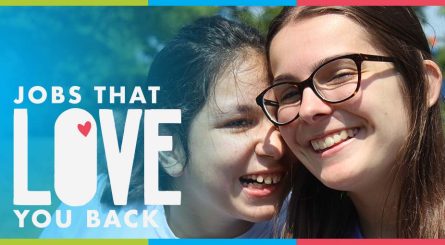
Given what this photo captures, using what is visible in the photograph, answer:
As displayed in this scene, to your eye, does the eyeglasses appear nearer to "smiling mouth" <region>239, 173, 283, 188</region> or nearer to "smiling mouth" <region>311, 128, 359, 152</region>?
"smiling mouth" <region>311, 128, 359, 152</region>

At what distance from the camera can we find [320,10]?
146 cm

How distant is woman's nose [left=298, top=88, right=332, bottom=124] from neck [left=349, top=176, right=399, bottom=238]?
0.99ft

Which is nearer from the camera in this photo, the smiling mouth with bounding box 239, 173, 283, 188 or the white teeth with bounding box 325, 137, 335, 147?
the white teeth with bounding box 325, 137, 335, 147

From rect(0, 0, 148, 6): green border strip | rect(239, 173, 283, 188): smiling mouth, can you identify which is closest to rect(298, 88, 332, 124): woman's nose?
rect(239, 173, 283, 188): smiling mouth

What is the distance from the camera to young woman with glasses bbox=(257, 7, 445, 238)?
1417 mm

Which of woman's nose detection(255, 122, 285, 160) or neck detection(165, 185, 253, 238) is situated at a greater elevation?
woman's nose detection(255, 122, 285, 160)

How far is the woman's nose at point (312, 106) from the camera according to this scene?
1420mm

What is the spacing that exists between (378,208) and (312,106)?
0.42m

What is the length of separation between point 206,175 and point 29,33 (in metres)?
0.62

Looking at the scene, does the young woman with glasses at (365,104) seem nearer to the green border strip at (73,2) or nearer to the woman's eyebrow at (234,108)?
the woman's eyebrow at (234,108)

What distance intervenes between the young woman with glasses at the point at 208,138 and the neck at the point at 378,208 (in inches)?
10.4

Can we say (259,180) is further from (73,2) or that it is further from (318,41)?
(73,2)

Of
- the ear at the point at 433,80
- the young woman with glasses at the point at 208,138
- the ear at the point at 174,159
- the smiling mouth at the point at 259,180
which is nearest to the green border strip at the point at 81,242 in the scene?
the young woman with glasses at the point at 208,138

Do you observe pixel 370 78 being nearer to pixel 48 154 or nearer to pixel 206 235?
pixel 206 235
